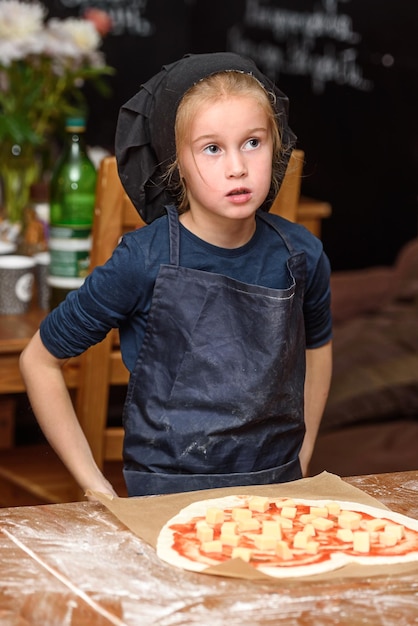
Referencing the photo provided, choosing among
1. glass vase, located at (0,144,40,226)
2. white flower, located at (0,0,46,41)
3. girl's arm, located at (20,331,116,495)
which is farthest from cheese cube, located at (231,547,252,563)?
white flower, located at (0,0,46,41)

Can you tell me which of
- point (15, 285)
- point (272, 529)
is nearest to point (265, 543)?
point (272, 529)

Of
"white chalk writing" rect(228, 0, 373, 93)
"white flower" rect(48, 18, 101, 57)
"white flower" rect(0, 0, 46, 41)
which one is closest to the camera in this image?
"white flower" rect(0, 0, 46, 41)

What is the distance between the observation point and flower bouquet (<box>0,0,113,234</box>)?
2.82 m

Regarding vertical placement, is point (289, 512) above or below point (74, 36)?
below

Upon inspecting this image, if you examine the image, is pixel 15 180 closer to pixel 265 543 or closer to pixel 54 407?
pixel 54 407

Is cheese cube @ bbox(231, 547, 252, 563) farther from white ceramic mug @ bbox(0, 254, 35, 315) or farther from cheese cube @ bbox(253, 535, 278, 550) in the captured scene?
white ceramic mug @ bbox(0, 254, 35, 315)

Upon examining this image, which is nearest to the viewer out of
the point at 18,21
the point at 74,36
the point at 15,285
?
the point at 15,285

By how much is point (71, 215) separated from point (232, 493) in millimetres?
1214

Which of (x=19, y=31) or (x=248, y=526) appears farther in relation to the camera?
(x=19, y=31)

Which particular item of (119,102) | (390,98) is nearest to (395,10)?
(390,98)

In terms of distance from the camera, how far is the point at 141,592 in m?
1.18

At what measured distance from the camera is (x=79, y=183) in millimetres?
2584

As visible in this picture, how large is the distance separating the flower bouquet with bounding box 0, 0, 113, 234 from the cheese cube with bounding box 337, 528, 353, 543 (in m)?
1.67

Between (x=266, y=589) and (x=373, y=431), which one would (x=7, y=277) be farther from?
(x=266, y=589)
